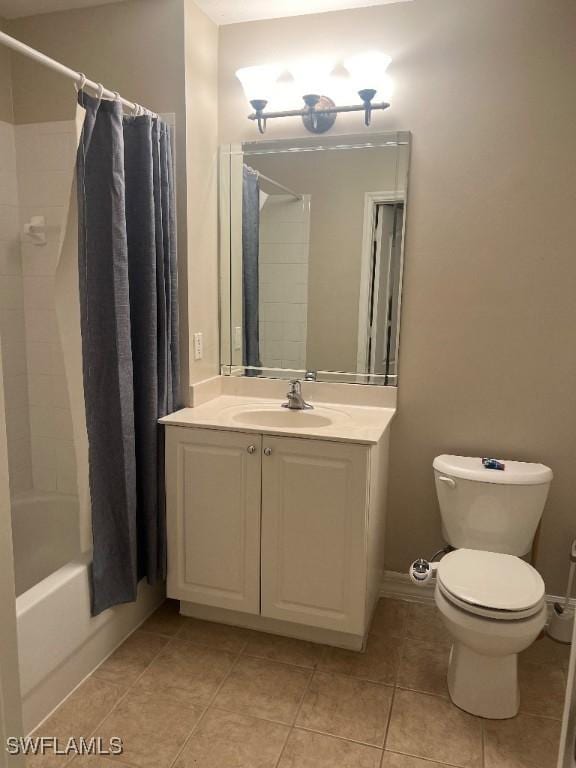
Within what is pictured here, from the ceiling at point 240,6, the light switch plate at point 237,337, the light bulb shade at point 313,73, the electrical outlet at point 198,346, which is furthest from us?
the light switch plate at point 237,337

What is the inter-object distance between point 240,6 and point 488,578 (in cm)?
234

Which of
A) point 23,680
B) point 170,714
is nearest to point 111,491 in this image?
point 23,680

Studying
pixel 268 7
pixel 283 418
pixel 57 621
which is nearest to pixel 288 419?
pixel 283 418

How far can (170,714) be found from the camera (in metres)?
1.86

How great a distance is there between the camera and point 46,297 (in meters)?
2.62

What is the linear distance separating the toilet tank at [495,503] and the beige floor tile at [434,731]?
58cm

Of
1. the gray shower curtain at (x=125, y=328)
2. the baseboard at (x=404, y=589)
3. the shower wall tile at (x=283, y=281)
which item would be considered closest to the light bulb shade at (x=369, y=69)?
the shower wall tile at (x=283, y=281)

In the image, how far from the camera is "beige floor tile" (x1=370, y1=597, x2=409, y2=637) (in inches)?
91.7

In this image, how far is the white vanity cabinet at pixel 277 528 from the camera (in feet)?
6.73

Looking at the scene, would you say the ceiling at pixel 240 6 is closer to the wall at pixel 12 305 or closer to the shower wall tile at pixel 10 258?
the wall at pixel 12 305

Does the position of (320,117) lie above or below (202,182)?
above

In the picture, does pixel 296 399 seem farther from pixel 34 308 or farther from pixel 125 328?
pixel 34 308

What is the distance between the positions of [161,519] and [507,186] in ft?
6.17

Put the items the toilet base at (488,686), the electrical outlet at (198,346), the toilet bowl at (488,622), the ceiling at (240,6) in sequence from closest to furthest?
the toilet bowl at (488,622) → the toilet base at (488,686) → the ceiling at (240,6) → the electrical outlet at (198,346)
